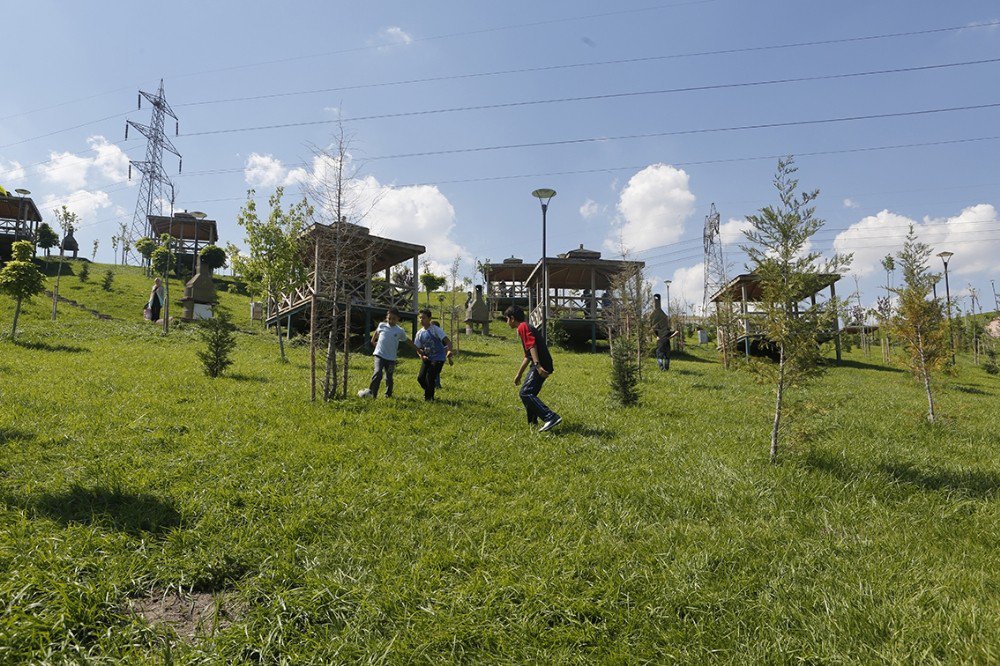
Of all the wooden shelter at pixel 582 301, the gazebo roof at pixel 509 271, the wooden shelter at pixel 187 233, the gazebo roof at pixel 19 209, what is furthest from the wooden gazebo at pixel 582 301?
the gazebo roof at pixel 19 209

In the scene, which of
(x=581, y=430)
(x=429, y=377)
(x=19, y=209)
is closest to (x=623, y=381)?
(x=581, y=430)

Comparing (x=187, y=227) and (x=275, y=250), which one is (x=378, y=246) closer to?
(x=275, y=250)

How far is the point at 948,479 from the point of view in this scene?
18.5ft

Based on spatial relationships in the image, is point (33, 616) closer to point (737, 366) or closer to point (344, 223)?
point (737, 366)

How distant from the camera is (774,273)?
21.4 feet

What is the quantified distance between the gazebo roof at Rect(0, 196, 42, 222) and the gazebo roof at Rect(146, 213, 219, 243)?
9357mm

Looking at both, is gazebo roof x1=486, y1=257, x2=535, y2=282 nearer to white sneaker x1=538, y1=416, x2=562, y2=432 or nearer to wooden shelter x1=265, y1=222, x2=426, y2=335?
wooden shelter x1=265, y1=222, x2=426, y2=335

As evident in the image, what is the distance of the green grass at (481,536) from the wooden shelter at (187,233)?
45473mm

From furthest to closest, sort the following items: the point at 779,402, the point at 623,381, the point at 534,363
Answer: the point at 623,381
the point at 534,363
the point at 779,402

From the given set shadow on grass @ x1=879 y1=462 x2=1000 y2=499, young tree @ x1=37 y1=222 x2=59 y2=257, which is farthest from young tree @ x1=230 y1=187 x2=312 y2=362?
young tree @ x1=37 y1=222 x2=59 y2=257

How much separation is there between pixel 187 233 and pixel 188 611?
56.7m

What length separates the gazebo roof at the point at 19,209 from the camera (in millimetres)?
38859

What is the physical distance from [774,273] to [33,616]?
7466mm

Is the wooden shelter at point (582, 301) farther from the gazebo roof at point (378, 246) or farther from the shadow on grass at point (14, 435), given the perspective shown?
the shadow on grass at point (14, 435)
